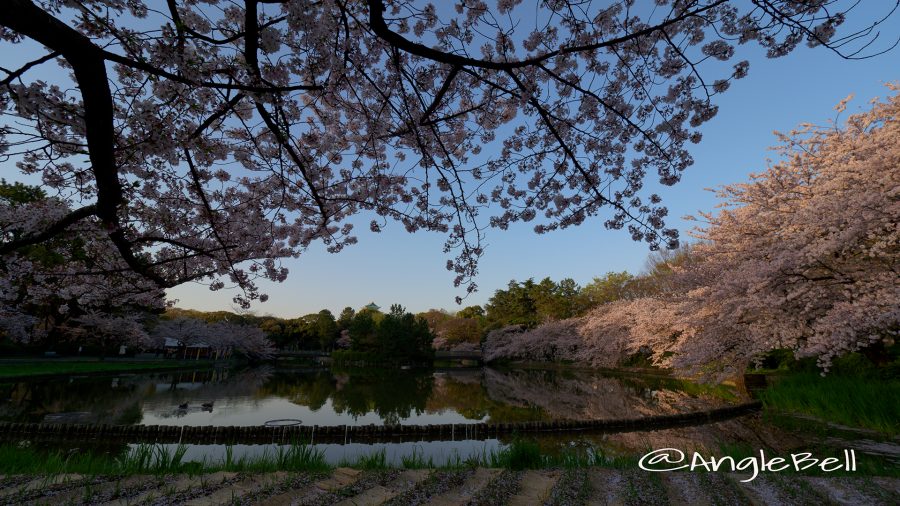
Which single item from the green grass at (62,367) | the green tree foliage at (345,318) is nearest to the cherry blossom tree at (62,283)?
the green grass at (62,367)

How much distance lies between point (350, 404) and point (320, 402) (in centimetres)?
126

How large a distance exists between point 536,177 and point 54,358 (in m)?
30.4

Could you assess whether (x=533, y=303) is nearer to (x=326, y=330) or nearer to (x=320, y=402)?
(x=326, y=330)

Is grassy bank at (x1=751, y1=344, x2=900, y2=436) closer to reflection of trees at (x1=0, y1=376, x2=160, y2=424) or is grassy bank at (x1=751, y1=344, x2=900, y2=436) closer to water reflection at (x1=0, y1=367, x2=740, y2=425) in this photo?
water reflection at (x1=0, y1=367, x2=740, y2=425)

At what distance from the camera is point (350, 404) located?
13711 millimetres

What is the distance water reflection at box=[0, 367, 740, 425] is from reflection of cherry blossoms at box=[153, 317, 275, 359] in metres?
16.9

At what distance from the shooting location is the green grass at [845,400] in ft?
23.8

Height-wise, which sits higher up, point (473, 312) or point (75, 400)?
point (473, 312)

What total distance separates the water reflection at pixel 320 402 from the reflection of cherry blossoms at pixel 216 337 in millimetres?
16874

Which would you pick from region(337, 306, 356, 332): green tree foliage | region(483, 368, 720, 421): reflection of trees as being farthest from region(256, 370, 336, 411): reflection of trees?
region(337, 306, 356, 332): green tree foliage

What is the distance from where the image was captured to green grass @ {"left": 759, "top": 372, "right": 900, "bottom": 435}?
23.8 ft

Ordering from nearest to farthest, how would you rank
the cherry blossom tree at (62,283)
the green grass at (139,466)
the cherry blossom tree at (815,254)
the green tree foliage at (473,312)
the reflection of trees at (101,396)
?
the green grass at (139,466) < the cherry blossom tree at (62,283) < the cherry blossom tree at (815,254) < the reflection of trees at (101,396) < the green tree foliage at (473,312)

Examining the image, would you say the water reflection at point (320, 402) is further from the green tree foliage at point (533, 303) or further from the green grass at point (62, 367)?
the green tree foliage at point (533, 303)

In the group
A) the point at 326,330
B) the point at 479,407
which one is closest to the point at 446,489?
the point at 479,407
